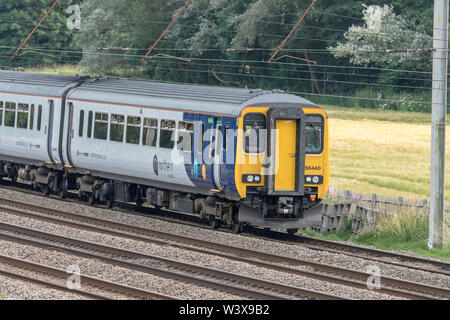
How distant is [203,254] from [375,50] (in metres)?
24.9

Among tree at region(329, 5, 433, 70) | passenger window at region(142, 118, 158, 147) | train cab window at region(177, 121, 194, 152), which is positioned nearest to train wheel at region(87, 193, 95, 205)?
passenger window at region(142, 118, 158, 147)

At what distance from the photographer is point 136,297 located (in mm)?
14828

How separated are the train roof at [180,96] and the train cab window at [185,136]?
0.36 meters

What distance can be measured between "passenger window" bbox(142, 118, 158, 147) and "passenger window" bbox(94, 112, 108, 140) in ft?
5.71

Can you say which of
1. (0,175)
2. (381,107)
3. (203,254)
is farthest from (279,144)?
(381,107)

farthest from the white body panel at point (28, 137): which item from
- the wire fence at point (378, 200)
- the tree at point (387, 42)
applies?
the tree at point (387, 42)

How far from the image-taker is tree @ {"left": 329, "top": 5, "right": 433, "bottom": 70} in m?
42.4

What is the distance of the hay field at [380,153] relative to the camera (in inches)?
1143

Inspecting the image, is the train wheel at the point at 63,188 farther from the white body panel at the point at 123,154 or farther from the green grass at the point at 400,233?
the green grass at the point at 400,233

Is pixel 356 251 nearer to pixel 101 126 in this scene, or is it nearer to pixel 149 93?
pixel 149 93

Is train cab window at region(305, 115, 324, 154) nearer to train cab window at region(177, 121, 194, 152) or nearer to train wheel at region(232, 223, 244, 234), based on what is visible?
train wheel at region(232, 223, 244, 234)
